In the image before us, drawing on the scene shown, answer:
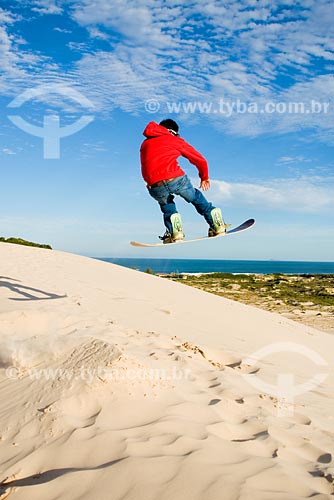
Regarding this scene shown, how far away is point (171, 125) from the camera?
6684mm

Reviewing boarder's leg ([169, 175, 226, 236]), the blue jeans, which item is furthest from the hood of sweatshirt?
boarder's leg ([169, 175, 226, 236])

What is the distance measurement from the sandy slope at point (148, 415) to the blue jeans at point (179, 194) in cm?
225

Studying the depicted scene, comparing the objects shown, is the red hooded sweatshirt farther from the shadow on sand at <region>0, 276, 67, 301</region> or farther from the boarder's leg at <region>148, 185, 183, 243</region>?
the shadow on sand at <region>0, 276, 67, 301</region>

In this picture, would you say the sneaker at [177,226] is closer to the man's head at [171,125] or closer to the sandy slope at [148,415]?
the man's head at [171,125]

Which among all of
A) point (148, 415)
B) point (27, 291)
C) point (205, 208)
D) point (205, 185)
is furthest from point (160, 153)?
point (27, 291)

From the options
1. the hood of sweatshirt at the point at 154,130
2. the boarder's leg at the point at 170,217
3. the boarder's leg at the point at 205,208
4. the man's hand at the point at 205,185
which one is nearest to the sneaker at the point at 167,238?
the boarder's leg at the point at 170,217

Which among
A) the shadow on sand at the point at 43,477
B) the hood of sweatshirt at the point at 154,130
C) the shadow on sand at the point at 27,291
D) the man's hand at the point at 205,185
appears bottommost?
the shadow on sand at the point at 43,477

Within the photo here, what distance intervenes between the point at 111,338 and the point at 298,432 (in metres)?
3.51

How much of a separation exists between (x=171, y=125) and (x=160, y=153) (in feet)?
2.02

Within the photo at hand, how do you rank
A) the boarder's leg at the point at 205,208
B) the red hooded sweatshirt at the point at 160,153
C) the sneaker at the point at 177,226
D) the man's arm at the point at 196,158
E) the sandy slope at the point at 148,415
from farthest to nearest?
1. the sneaker at the point at 177,226
2. the boarder's leg at the point at 205,208
3. the man's arm at the point at 196,158
4. the red hooded sweatshirt at the point at 160,153
5. the sandy slope at the point at 148,415

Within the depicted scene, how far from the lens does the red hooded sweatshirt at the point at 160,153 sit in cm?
643

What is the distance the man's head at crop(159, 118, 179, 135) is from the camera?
21.9 feet

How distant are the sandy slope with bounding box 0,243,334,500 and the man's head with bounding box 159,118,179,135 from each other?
3.52 metres

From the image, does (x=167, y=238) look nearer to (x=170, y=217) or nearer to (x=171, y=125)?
(x=170, y=217)
